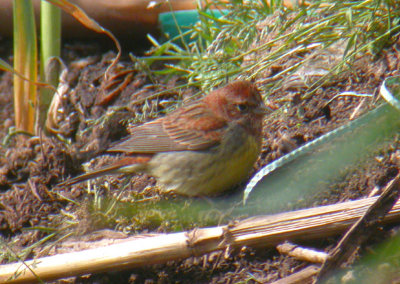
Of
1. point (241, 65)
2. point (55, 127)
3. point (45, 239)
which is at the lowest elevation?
point (45, 239)

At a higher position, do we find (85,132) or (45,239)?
(85,132)

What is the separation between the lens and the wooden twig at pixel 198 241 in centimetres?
320

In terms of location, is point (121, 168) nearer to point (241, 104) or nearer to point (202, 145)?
point (202, 145)

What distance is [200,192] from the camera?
4504mm

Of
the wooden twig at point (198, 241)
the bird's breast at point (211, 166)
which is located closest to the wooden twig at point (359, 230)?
the wooden twig at point (198, 241)

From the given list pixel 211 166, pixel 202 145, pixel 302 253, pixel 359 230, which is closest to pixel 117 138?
pixel 202 145

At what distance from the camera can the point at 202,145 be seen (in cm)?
457

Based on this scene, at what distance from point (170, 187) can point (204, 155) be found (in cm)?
35

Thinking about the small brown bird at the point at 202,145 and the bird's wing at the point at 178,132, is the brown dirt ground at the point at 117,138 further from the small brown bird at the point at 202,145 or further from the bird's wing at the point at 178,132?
the bird's wing at the point at 178,132

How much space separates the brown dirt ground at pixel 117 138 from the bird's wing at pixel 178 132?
0.32 m

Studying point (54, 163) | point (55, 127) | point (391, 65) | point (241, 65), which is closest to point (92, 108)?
point (55, 127)

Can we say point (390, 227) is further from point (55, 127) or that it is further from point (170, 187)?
point (55, 127)

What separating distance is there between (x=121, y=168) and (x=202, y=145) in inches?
25.1

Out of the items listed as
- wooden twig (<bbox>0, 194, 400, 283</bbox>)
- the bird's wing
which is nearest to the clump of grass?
the bird's wing
